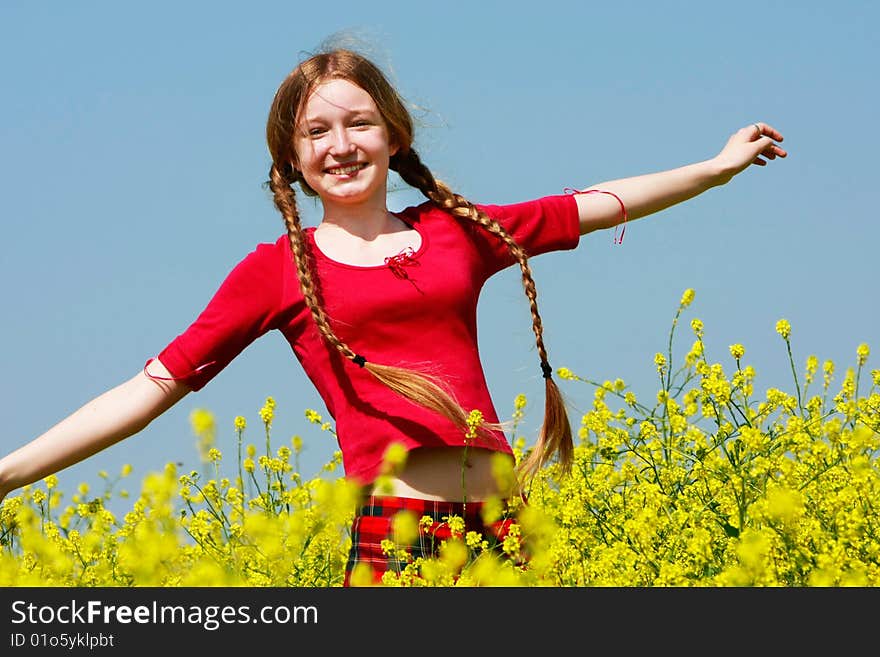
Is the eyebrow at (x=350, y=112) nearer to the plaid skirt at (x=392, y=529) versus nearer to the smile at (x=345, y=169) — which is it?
the smile at (x=345, y=169)

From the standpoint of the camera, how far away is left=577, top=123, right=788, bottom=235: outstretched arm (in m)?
4.02

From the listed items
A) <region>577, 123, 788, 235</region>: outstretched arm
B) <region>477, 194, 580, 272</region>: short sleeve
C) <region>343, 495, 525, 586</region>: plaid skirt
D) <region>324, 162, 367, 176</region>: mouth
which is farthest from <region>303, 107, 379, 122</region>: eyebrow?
<region>343, 495, 525, 586</region>: plaid skirt

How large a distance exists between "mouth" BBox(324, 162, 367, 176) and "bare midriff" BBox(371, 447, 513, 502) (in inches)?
30.0

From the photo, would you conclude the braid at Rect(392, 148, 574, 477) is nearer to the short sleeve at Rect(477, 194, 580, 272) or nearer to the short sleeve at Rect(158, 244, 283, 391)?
the short sleeve at Rect(477, 194, 580, 272)

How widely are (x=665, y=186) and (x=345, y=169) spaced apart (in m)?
1.00

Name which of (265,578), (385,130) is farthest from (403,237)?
(265,578)

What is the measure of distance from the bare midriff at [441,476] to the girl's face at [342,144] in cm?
71

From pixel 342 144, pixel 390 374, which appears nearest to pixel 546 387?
pixel 390 374

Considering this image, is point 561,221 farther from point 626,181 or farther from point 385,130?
point 385,130

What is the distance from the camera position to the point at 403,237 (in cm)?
375

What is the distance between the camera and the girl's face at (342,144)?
3.69m

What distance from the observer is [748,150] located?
4223 mm

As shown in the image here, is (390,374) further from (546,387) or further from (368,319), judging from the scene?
(546,387)
